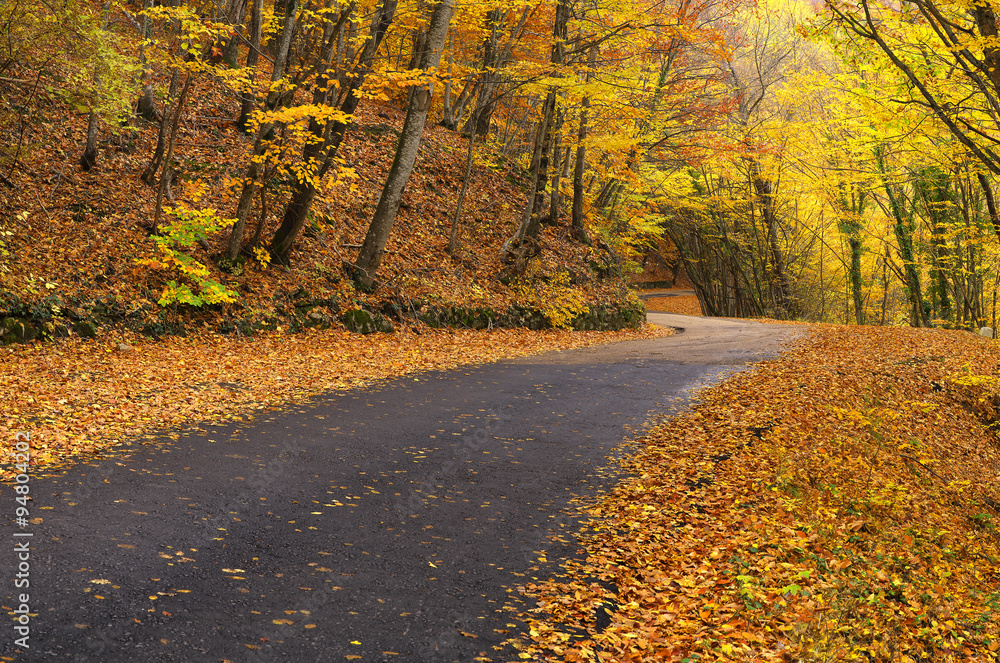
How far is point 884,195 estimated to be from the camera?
27.5 metres

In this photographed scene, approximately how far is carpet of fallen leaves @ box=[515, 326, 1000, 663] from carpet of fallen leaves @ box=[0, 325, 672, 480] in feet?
14.8

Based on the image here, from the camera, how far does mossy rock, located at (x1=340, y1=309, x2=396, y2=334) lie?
44.4ft

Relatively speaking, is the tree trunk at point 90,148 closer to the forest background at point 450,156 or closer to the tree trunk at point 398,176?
the forest background at point 450,156

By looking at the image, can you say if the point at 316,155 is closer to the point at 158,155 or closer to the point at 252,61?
the point at 158,155

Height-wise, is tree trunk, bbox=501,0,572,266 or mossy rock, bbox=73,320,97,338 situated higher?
tree trunk, bbox=501,0,572,266

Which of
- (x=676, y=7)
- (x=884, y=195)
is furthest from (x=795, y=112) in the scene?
(x=676, y=7)

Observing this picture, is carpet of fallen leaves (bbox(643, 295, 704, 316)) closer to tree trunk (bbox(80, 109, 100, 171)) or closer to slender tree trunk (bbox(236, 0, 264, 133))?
slender tree trunk (bbox(236, 0, 264, 133))

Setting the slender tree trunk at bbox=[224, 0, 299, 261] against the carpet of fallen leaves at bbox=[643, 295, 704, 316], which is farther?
the carpet of fallen leaves at bbox=[643, 295, 704, 316]

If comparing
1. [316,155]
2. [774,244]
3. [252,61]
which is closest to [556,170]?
[316,155]

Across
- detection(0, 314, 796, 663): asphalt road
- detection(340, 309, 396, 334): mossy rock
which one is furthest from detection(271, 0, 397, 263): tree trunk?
detection(0, 314, 796, 663): asphalt road

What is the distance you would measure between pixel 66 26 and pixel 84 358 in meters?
4.80

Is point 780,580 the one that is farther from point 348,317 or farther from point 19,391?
point 348,317

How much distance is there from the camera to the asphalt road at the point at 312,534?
3.58 m

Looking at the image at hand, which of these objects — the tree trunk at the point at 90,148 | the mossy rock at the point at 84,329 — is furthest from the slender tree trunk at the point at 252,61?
the mossy rock at the point at 84,329
